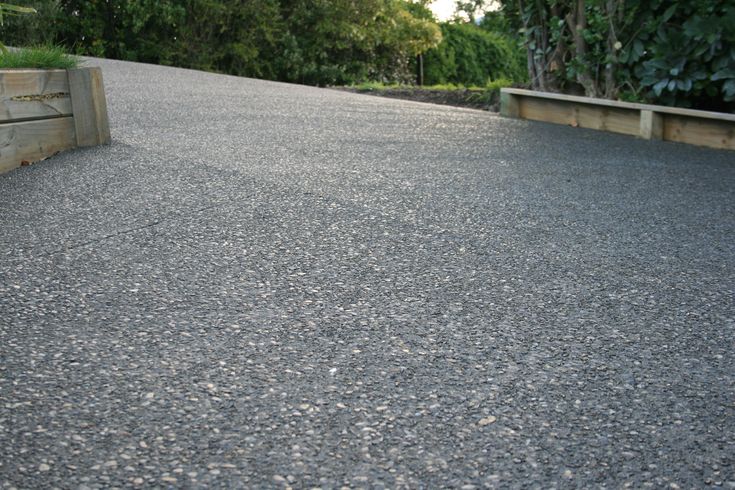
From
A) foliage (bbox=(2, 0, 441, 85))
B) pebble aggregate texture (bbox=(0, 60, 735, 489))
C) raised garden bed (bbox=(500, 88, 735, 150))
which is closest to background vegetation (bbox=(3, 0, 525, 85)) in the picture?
foliage (bbox=(2, 0, 441, 85))

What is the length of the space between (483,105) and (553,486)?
6.50m

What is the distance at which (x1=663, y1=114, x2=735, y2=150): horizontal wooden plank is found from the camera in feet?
16.9

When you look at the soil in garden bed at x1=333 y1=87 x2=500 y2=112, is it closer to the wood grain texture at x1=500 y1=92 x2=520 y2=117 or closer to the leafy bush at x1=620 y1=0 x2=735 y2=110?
the wood grain texture at x1=500 y1=92 x2=520 y2=117

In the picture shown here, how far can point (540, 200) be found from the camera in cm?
383

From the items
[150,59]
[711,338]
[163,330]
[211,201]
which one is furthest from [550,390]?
[150,59]

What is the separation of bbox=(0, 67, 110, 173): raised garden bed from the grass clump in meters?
0.10

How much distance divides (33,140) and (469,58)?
461 inches

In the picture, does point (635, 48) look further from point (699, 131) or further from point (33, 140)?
point (33, 140)

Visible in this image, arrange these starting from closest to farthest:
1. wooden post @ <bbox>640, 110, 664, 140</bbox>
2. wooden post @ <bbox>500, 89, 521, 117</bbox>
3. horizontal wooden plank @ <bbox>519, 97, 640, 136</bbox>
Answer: wooden post @ <bbox>640, 110, 664, 140</bbox> → horizontal wooden plank @ <bbox>519, 97, 640, 136</bbox> → wooden post @ <bbox>500, 89, 521, 117</bbox>

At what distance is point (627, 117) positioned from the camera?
18.9 ft

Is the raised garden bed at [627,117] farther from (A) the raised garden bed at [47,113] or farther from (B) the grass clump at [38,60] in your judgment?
(B) the grass clump at [38,60]

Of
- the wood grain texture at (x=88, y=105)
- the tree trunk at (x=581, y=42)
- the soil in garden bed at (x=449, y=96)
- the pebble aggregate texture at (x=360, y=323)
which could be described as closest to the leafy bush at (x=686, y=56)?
the tree trunk at (x=581, y=42)

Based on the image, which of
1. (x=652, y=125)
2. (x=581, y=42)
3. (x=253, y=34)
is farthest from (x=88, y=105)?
(x=253, y=34)

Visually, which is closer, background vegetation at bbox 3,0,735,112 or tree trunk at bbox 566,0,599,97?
background vegetation at bbox 3,0,735,112
